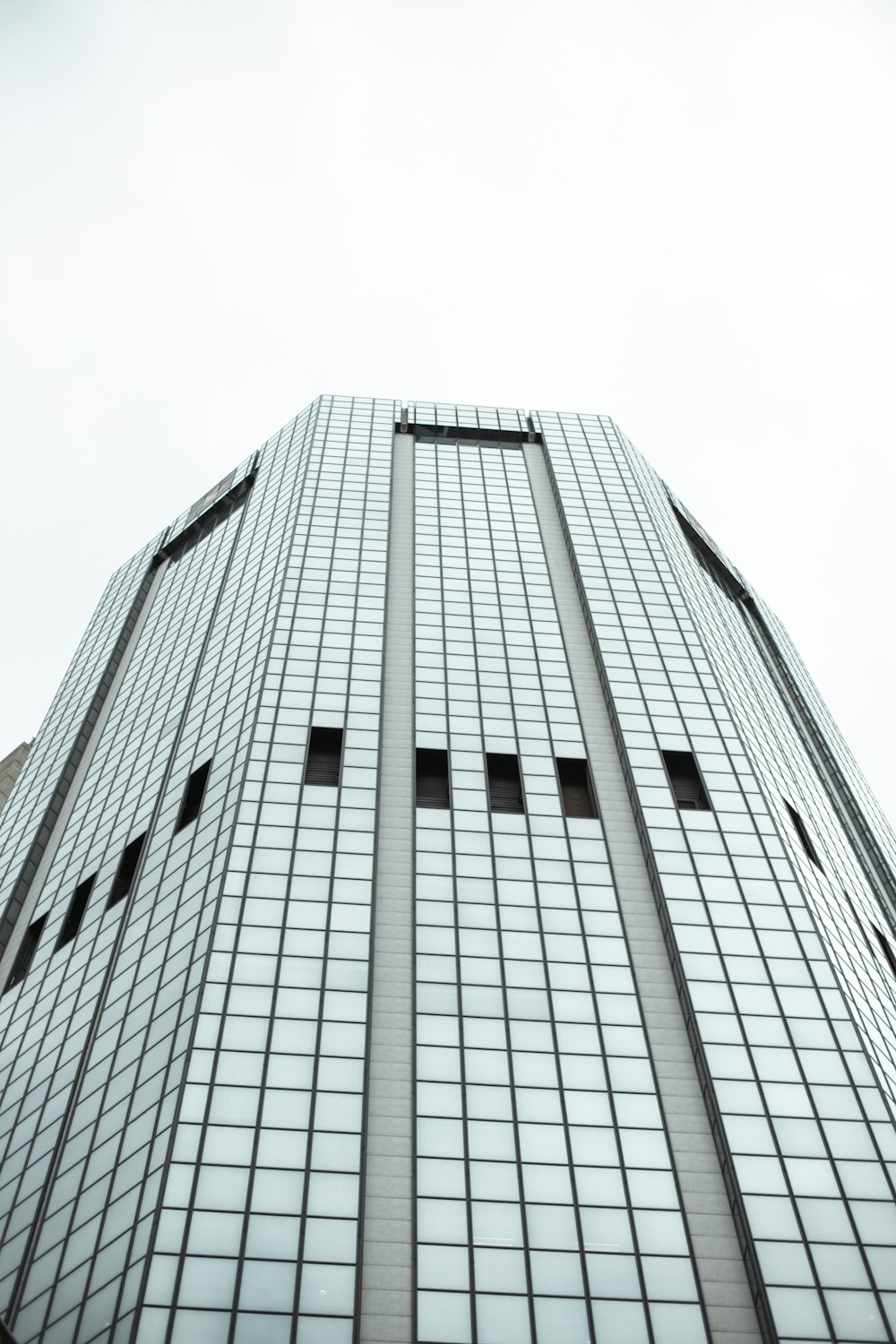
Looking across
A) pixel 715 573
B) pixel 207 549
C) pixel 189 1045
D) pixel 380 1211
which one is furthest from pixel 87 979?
pixel 715 573

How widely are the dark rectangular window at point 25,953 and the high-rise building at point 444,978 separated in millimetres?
344

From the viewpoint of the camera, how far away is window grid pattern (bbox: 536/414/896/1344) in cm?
3697

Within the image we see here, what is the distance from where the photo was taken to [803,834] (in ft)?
208

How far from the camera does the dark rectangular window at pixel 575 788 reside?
58031mm

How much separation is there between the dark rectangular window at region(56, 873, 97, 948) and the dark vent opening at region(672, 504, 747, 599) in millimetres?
63675

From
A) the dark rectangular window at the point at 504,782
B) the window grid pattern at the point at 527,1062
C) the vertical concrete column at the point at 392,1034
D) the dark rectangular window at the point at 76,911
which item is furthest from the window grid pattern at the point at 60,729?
the dark rectangular window at the point at 504,782

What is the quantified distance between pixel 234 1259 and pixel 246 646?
40131mm

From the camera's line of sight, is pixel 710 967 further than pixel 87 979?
No

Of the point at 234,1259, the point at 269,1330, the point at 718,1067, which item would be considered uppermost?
the point at 718,1067

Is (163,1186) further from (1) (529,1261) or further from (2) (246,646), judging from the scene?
(2) (246,646)

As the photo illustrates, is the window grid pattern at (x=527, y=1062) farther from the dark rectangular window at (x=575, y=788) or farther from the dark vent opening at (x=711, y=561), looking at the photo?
the dark vent opening at (x=711, y=561)

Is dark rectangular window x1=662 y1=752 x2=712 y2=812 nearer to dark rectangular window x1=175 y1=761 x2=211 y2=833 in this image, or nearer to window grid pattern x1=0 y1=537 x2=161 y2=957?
dark rectangular window x1=175 y1=761 x2=211 y2=833

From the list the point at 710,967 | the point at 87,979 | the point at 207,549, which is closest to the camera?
the point at 710,967

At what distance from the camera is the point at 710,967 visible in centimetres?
4775
